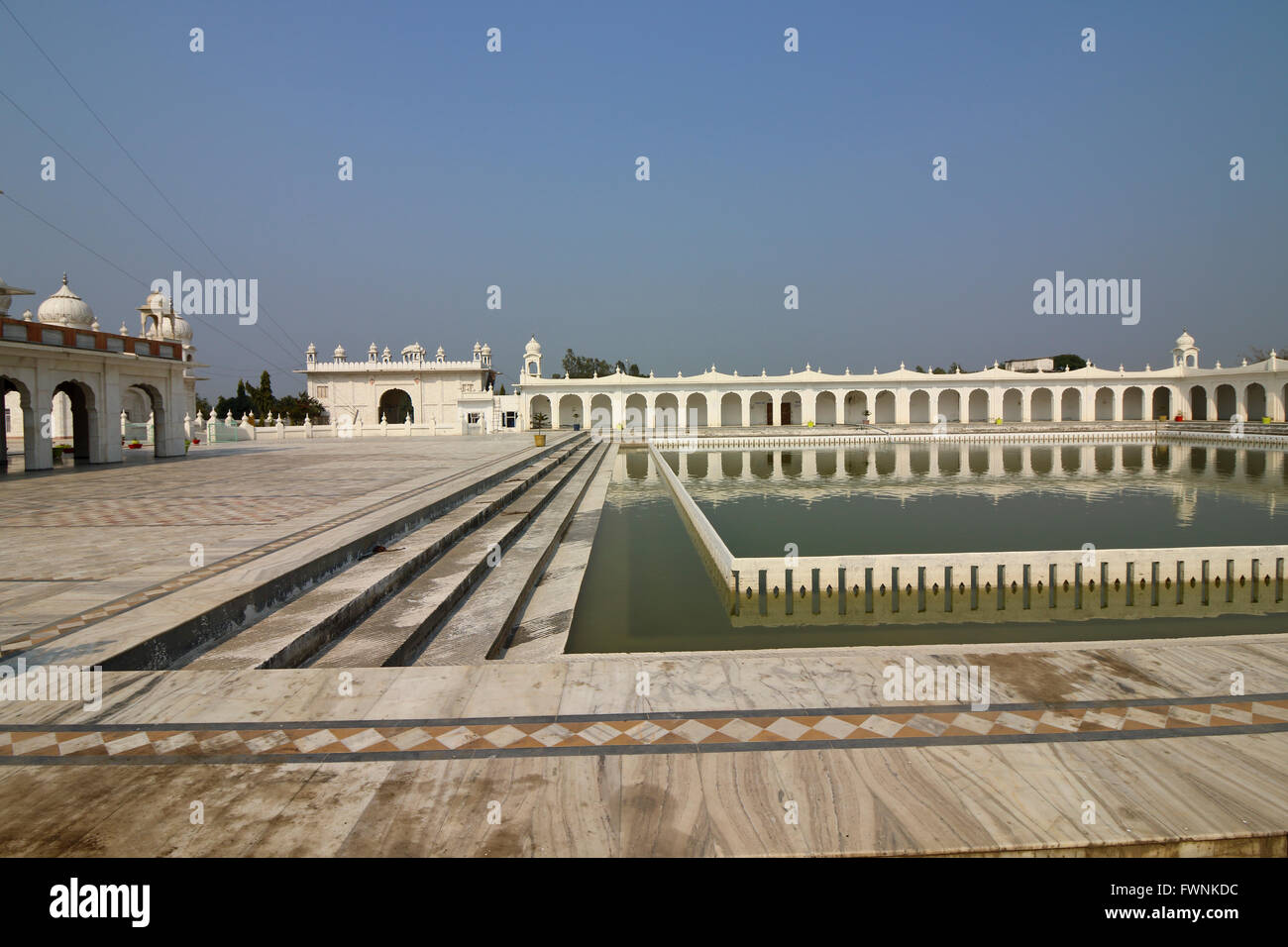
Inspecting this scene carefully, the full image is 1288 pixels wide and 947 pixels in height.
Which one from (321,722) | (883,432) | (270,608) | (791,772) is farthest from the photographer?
(883,432)

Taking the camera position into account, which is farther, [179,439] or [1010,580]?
[179,439]

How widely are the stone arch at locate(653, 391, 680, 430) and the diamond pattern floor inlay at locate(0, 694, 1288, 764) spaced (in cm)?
3694

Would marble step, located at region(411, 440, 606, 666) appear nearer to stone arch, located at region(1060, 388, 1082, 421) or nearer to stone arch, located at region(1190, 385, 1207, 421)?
stone arch, located at region(1060, 388, 1082, 421)

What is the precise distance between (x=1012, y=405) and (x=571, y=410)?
25663mm

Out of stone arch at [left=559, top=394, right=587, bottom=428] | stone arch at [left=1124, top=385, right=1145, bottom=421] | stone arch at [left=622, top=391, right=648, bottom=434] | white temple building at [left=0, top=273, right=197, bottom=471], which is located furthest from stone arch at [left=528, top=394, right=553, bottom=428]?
stone arch at [left=1124, top=385, right=1145, bottom=421]

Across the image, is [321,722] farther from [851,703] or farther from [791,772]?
[851,703]

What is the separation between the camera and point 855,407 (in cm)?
4259

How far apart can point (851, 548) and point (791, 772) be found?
25.5ft

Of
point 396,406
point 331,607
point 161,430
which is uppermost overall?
point 396,406

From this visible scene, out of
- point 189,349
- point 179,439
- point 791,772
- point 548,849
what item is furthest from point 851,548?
point 189,349

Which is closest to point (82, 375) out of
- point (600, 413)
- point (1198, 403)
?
point (600, 413)

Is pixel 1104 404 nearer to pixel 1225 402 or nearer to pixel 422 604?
pixel 1225 402
